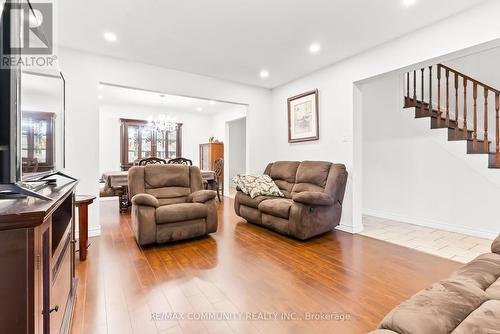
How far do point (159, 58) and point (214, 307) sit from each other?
3.38m

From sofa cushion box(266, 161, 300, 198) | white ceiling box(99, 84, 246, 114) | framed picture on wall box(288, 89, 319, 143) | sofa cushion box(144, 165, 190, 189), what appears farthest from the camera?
white ceiling box(99, 84, 246, 114)

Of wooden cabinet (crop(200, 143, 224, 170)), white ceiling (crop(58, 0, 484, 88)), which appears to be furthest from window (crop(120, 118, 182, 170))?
white ceiling (crop(58, 0, 484, 88))

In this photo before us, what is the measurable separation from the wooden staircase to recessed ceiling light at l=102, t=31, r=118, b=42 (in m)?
4.41

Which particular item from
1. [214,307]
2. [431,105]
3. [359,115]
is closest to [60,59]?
[214,307]

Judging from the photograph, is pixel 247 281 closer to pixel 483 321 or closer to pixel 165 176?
pixel 483 321

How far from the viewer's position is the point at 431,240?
10.5 ft

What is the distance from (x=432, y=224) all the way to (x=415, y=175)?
0.79m

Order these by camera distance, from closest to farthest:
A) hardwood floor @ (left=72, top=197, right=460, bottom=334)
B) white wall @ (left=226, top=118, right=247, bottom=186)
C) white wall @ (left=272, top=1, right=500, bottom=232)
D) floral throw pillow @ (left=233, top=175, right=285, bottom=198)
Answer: hardwood floor @ (left=72, top=197, right=460, bottom=334)
white wall @ (left=272, top=1, right=500, bottom=232)
floral throw pillow @ (left=233, top=175, right=285, bottom=198)
white wall @ (left=226, top=118, right=247, bottom=186)

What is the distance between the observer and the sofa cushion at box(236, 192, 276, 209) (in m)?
3.74

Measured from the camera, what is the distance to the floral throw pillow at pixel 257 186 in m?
3.87

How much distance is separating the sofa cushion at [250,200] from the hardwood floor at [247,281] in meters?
0.61

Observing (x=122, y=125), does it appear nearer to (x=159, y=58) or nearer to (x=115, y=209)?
(x=115, y=209)

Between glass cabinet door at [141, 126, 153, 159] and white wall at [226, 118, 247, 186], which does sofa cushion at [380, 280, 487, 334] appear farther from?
white wall at [226, 118, 247, 186]

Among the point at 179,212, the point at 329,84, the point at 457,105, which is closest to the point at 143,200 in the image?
the point at 179,212
